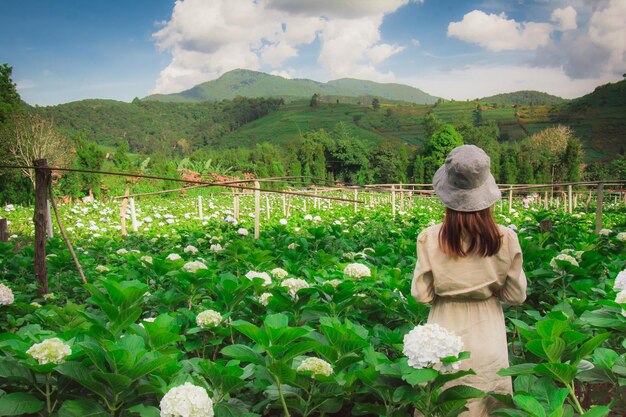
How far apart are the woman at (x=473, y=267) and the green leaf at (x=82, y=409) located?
3.66ft

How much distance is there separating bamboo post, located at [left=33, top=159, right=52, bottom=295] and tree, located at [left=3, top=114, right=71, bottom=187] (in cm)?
2182

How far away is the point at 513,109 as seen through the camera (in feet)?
283

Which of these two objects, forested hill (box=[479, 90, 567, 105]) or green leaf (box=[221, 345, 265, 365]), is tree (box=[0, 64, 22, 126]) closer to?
green leaf (box=[221, 345, 265, 365])

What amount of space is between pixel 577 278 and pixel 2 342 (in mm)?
2705

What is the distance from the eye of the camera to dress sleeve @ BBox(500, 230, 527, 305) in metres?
1.87

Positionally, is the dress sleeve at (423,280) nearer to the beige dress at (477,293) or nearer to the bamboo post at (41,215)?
the beige dress at (477,293)

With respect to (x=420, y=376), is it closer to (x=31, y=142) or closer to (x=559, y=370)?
(x=559, y=370)

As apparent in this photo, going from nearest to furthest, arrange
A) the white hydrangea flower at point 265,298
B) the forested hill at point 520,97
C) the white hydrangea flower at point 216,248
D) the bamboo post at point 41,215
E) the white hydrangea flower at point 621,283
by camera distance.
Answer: the white hydrangea flower at point 621,283 → the white hydrangea flower at point 265,298 → the bamboo post at point 41,215 → the white hydrangea flower at point 216,248 → the forested hill at point 520,97

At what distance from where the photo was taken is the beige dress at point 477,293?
6.03 ft

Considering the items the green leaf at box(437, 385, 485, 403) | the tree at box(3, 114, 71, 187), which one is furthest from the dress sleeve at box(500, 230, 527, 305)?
the tree at box(3, 114, 71, 187)

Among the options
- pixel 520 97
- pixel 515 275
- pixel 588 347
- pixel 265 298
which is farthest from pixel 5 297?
pixel 520 97

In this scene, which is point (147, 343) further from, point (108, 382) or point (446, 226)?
point (446, 226)

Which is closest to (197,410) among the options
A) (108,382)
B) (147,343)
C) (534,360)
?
(108,382)

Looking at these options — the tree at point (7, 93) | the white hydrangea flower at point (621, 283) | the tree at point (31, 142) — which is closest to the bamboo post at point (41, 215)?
the white hydrangea flower at point (621, 283)
